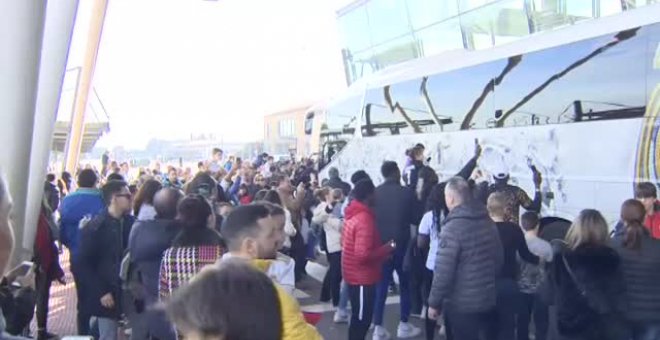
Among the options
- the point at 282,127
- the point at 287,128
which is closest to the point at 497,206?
the point at 287,128

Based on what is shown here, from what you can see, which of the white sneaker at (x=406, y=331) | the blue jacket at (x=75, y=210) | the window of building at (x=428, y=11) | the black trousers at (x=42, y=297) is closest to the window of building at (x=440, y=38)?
the window of building at (x=428, y=11)

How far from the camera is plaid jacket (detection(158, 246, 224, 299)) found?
13.9 feet

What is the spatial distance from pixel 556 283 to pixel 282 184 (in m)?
5.71

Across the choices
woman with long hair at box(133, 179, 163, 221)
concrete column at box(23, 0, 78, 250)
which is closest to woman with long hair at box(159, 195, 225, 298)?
woman with long hair at box(133, 179, 163, 221)

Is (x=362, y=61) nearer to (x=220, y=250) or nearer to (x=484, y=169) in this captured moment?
(x=484, y=169)

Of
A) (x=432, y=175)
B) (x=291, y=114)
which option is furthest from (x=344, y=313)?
(x=291, y=114)

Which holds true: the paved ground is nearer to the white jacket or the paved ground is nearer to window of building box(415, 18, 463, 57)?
the white jacket

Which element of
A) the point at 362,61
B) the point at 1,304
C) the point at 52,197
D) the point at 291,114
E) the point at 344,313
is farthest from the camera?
the point at 291,114

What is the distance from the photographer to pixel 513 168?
1156cm

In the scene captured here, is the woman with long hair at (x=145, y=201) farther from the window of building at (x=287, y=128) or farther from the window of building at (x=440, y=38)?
the window of building at (x=287, y=128)

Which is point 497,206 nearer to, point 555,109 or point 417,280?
point 417,280

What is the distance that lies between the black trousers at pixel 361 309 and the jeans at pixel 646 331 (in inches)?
100

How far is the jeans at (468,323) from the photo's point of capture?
5281 mm

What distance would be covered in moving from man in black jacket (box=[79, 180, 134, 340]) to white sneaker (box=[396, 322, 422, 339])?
334 centimetres
